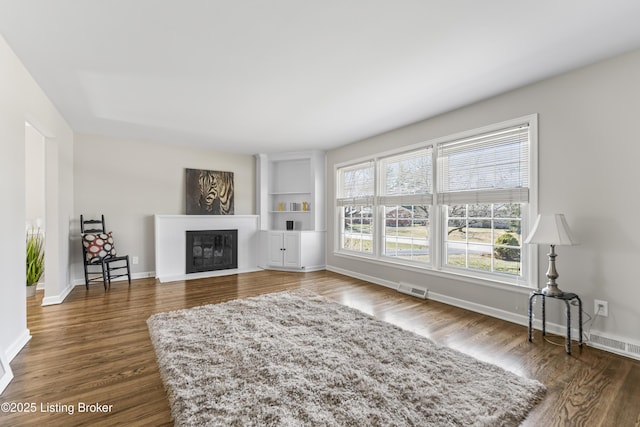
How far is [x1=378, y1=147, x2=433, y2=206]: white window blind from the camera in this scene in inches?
158

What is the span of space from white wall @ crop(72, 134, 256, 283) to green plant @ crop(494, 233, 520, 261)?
518 centimetres

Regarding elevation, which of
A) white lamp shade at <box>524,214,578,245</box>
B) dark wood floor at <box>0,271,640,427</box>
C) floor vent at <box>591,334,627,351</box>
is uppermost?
white lamp shade at <box>524,214,578,245</box>

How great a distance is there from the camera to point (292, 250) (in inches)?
227

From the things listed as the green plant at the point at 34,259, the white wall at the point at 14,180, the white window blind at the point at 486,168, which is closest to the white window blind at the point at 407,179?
the white window blind at the point at 486,168

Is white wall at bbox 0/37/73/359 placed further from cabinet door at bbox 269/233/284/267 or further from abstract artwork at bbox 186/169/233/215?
cabinet door at bbox 269/233/284/267

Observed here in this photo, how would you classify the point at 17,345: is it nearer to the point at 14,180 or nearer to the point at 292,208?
the point at 14,180

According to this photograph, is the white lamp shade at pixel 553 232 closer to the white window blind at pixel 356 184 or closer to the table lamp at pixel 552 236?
the table lamp at pixel 552 236

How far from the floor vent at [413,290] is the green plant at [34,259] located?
5.10 metres

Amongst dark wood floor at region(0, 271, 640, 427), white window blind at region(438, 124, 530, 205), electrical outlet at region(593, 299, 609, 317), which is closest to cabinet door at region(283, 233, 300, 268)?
dark wood floor at region(0, 271, 640, 427)

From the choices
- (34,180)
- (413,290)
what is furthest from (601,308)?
(34,180)

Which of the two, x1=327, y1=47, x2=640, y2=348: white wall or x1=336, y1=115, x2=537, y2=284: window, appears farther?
x1=336, y1=115, x2=537, y2=284: window

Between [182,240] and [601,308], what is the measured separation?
5752 mm

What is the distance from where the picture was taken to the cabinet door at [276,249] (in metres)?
5.84

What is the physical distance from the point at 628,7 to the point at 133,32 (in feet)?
11.0
